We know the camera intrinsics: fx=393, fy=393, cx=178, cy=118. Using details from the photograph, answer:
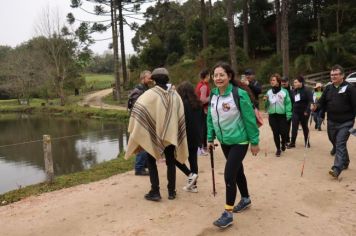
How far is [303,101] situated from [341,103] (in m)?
2.58

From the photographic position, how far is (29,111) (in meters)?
33.5

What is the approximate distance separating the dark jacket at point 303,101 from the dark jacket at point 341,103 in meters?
2.31

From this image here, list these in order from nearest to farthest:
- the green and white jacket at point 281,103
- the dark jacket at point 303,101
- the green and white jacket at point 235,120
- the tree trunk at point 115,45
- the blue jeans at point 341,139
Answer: the green and white jacket at point 235,120 → the blue jeans at point 341,139 → the green and white jacket at point 281,103 → the dark jacket at point 303,101 → the tree trunk at point 115,45

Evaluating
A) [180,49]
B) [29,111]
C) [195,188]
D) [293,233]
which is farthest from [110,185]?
[180,49]

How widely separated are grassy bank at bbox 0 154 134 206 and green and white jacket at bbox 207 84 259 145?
3.59m

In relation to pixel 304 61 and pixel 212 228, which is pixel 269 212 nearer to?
pixel 212 228

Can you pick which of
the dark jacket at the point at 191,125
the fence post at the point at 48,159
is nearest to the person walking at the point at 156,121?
the dark jacket at the point at 191,125

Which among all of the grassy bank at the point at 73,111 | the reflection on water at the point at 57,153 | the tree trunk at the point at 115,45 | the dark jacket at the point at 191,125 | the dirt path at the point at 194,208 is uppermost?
the tree trunk at the point at 115,45

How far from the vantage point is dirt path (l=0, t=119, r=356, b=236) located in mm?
4379

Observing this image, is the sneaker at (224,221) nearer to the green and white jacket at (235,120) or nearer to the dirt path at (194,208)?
the dirt path at (194,208)

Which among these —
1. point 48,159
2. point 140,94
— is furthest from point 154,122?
point 48,159

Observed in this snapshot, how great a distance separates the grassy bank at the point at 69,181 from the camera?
642 centimetres

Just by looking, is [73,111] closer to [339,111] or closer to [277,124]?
[277,124]

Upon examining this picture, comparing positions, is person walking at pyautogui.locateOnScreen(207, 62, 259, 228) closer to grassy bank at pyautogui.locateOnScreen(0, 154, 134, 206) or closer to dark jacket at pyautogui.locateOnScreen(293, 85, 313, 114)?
grassy bank at pyautogui.locateOnScreen(0, 154, 134, 206)
